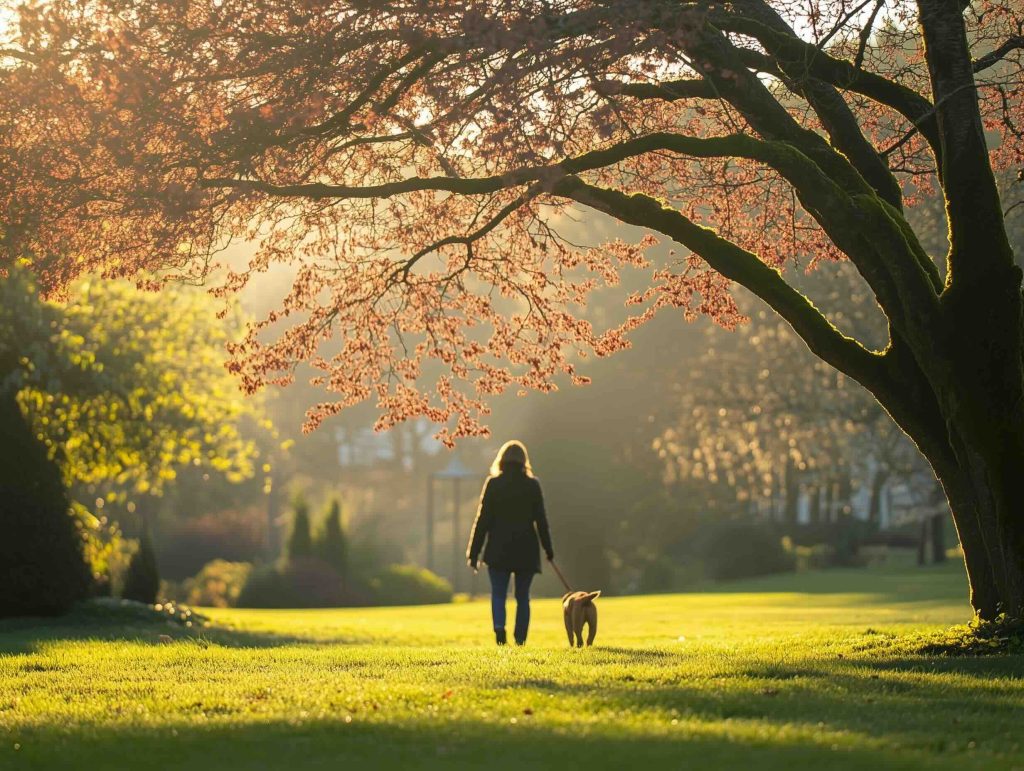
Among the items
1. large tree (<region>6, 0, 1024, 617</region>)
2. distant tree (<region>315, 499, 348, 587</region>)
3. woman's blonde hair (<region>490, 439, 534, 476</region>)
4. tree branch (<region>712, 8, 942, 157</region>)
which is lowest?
distant tree (<region>315, 499, 348, 587</region>)

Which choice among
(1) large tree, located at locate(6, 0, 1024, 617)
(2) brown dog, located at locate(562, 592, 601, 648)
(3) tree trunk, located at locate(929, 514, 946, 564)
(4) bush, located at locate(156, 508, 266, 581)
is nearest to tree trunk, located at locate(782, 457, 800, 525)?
(3) tree trunk, located at locate(929, 514, 946, 564)

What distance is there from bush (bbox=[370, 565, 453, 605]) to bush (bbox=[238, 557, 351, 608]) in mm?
1486

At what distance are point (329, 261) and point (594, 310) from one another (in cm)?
3567

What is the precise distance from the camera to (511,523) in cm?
1523

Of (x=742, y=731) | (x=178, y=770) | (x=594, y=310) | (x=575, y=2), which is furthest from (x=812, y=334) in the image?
(x=594, y=310)

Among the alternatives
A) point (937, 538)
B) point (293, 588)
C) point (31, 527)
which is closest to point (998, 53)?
point (31, 527)

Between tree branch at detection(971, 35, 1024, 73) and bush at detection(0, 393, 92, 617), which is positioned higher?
tree branch at detection(971, 35, 1024, 73)

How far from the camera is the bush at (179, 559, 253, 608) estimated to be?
133 feet

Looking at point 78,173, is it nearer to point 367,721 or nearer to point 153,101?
point 153,101

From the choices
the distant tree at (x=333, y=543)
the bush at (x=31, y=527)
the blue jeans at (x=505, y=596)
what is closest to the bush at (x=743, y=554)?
the distant tree at (x=333, y=543)

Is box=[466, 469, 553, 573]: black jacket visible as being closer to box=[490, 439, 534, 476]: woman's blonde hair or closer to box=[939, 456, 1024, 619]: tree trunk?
box=[490, 439, 534, 476]: woman's blonde hair

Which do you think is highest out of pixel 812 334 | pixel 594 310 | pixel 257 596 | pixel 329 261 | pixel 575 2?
pixel 594 310

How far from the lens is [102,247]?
42.0ft

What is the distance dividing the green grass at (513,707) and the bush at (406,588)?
25.1 m
